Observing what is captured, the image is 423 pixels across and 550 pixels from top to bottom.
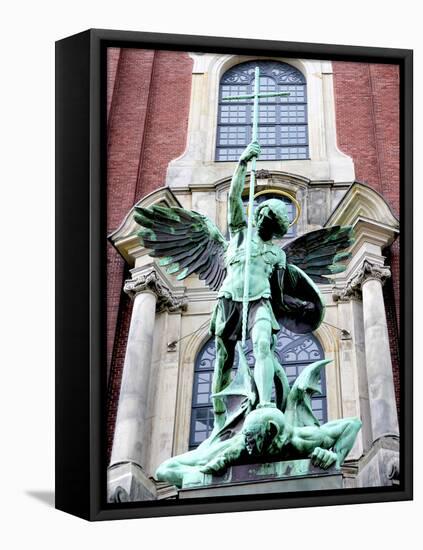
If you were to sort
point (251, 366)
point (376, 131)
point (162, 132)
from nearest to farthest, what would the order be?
point (251, 366), point (162, 132), point (376, 131)

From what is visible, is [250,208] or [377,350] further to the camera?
[377,350]

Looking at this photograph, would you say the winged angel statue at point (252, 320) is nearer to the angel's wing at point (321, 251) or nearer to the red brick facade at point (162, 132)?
the angel's wing at point (321, 251)

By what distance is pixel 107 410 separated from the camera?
21.1 metres

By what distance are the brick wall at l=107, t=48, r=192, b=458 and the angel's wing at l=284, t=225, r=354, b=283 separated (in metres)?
1.51

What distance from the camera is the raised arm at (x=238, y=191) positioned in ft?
71.8

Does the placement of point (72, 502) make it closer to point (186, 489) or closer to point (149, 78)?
point (186, 489)

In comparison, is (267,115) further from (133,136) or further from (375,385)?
(375,385)

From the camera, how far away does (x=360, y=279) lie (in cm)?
2273

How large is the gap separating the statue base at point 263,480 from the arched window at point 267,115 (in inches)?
122

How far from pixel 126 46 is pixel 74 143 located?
1.04 m

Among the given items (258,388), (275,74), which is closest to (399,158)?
(275,74)

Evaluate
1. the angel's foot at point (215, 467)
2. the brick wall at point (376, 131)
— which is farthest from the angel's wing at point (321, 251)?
the angel's foot at point (215, 467)

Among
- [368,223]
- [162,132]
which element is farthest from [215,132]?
[368,223]

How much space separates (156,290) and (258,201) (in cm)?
147
